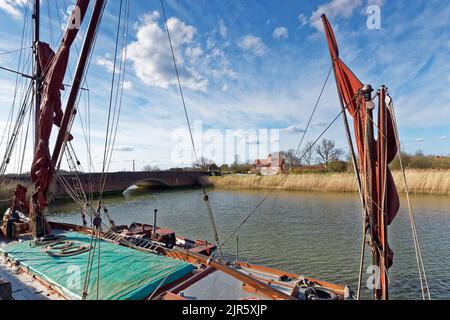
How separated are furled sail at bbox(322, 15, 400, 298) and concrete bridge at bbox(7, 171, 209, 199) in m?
33.7

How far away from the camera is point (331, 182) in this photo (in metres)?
34.5

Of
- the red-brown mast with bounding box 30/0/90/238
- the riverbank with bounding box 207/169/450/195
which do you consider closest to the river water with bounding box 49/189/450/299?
the riverbank with bounding box 207/169/450/195

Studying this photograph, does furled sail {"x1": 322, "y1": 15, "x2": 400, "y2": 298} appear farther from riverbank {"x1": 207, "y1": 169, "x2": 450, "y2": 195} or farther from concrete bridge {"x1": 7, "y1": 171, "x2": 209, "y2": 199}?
concrete bridge {"x1": 7, "y1": 171, "x2": 209, "y2": 199}

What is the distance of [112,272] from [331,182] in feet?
108

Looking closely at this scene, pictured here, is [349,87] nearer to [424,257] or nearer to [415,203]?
[424,257]

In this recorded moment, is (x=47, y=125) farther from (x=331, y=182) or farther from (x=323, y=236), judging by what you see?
(x=331, y=182)

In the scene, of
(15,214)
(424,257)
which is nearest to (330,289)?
(424,257)

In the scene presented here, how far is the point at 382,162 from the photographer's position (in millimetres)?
5430

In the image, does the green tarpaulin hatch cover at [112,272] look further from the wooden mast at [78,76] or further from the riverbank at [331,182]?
the riverbank at [331,182]

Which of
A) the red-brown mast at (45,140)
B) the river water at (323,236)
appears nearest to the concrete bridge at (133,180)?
the river water at (323,236)

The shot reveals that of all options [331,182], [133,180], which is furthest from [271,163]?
[331,182]

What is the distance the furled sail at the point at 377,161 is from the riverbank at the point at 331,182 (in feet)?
29.1

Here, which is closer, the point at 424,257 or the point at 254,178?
the point at 424,257
